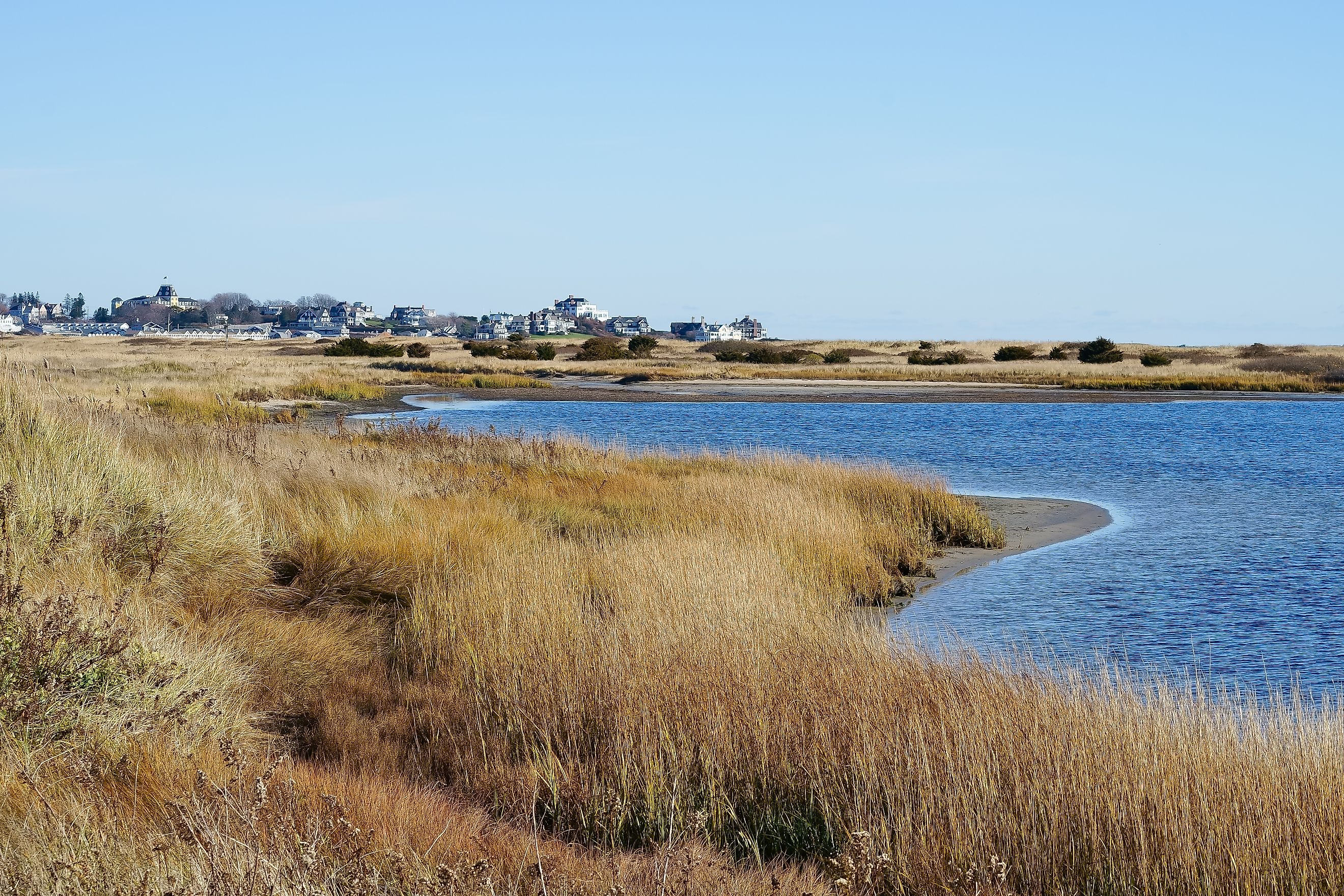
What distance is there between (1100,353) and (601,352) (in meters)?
37.1

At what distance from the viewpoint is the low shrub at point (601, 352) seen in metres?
82.7

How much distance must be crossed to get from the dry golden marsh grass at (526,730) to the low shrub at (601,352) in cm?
7116

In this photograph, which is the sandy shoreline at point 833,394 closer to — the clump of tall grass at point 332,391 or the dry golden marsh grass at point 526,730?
the clump of tall grass at point 332,391

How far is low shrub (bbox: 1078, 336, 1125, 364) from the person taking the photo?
79312mm

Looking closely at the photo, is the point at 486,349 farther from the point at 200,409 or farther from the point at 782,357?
the point at 200,409

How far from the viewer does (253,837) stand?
4070 millimetres

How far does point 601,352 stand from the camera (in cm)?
8519

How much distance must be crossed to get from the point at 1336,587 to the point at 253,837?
12874 mm

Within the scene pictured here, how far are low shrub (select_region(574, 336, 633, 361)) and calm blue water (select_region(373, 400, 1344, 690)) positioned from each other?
34.1 m

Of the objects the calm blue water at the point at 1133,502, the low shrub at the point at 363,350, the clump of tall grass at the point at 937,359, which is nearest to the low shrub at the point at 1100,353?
the clump of tall grass at the point at 937,359

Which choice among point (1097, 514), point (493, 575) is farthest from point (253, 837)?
point (1097, 514)

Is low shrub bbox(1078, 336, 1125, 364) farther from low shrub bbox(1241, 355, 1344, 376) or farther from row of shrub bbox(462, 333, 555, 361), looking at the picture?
row of shrub bbox(462, 333, 555, 361)

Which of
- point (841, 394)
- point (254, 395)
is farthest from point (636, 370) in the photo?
point (254, 395)

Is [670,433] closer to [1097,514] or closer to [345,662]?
[1097,514]
